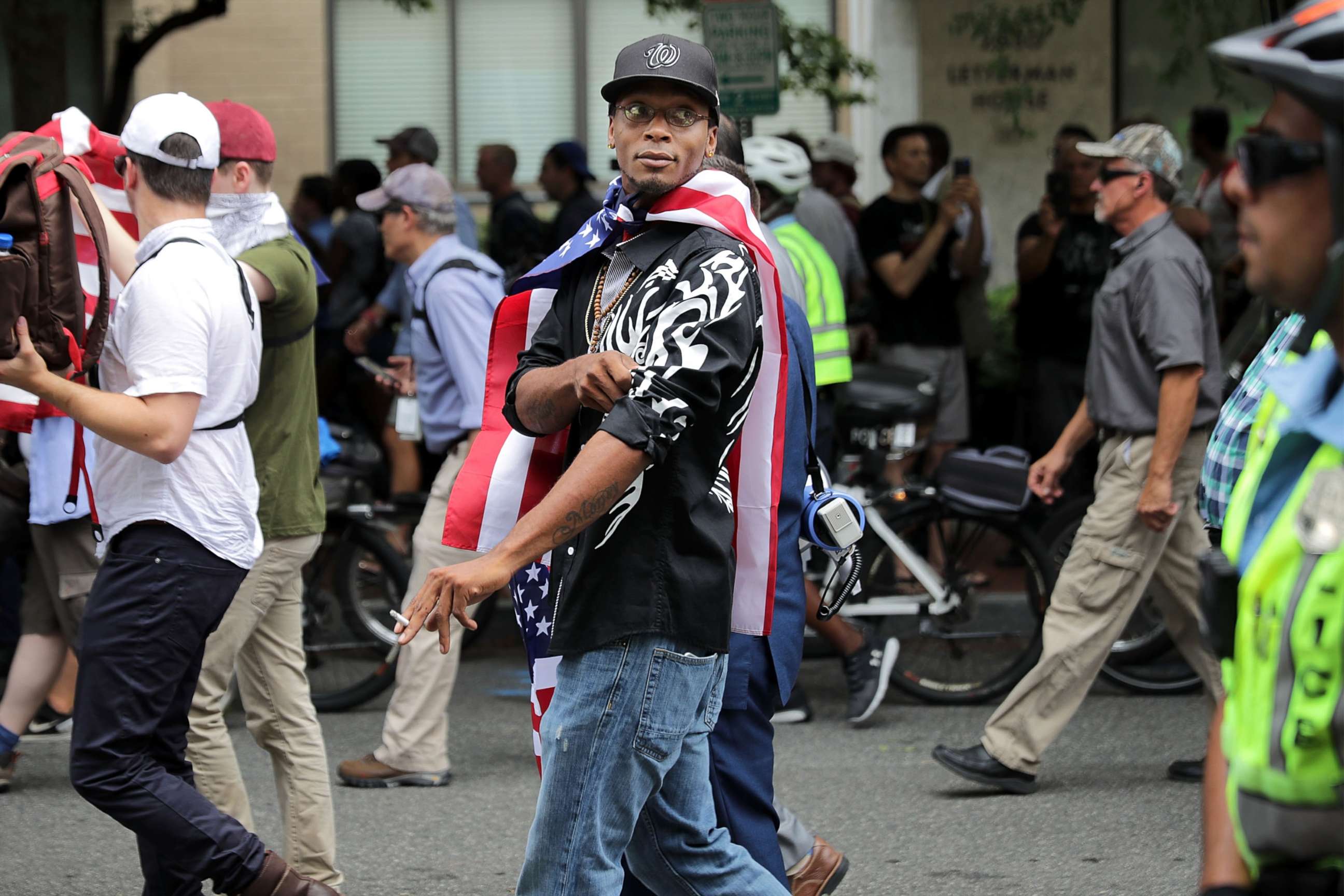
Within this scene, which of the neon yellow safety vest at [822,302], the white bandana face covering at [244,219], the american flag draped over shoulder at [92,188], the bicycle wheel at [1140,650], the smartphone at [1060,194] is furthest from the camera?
the smartphone at [1060,194]

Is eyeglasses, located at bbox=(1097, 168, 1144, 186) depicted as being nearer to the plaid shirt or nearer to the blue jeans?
the plaid shirt

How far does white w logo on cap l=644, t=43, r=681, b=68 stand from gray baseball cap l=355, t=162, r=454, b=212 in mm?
3288

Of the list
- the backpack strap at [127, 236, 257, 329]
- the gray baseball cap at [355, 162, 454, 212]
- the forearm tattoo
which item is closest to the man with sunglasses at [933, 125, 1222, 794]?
the gray baseball cap at [355, 162, 454, 212]

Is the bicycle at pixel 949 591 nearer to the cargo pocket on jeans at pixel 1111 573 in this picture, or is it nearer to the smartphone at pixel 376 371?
the cargo pocket on jeans at pixel 1111 573

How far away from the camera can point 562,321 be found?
3.29 meters

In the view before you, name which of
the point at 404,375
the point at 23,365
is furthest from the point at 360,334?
the point at 23,365

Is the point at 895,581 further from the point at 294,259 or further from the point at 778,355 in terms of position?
the point at 778,355

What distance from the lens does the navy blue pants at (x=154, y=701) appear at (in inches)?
152

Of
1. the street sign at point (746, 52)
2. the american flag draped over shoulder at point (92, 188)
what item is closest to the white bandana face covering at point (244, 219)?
the american flag draped over shoulder at point (92, 188)

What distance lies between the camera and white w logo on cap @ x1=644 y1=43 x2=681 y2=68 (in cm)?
314

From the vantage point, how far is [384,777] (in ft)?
20.1

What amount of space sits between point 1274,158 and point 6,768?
5.37 meters

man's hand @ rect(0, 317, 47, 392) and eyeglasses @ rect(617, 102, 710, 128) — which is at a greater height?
eyeglasses @ rect(617, 102, 710, 128)

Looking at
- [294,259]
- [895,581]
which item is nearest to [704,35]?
[895,581]
